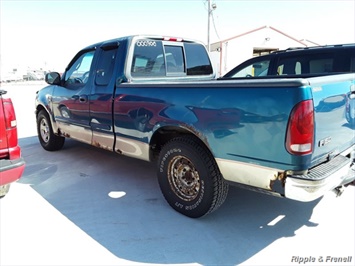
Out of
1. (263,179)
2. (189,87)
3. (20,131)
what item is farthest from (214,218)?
(20,131)

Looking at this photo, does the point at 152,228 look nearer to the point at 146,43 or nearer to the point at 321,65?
the point at 146,43

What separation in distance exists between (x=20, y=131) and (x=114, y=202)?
5.71m

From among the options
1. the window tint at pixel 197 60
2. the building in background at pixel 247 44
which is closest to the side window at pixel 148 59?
the window tint at pixel 197 60

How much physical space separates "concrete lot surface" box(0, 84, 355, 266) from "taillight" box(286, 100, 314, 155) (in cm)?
104

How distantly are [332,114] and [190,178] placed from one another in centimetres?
155

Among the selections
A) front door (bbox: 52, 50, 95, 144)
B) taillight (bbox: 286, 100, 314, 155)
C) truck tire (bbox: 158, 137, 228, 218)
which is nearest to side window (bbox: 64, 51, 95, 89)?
front door (bbox: 52, 50, 95, 144)

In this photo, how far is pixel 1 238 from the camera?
2893 millimetres

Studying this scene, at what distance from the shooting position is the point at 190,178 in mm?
3207

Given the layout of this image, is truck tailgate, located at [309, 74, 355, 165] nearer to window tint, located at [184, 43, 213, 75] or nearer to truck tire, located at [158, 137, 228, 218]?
truck tire, located at [158, 137, 228, 218]

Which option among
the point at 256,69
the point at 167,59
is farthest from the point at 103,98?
the point at 256,69

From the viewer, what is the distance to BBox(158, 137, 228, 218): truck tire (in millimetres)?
2918

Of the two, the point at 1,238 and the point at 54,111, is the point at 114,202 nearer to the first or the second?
the point at 1,238

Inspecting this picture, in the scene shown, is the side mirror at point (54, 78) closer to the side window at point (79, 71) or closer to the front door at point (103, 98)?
the side window at point (79, 71)

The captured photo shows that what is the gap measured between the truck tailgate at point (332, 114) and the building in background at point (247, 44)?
21011mm
